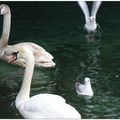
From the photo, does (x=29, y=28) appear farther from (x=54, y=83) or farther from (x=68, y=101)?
(x=68, y=101)

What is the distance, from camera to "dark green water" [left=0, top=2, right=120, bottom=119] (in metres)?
5.96

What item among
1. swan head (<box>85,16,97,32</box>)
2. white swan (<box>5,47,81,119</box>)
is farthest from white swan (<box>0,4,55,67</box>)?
white swan (<box>5,47,81,119</box>)

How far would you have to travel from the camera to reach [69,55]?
7781 millimetres

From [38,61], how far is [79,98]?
133 centimetres

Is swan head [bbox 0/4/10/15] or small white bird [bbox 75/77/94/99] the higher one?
swan head [bbox 0/4/10/15]

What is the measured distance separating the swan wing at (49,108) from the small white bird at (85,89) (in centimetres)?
109

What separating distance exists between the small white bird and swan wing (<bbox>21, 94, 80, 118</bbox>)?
1.09 metres

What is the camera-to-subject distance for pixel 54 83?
6.58 m

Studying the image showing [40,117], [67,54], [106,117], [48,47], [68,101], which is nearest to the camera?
[40,117]

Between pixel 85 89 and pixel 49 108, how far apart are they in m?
1.26

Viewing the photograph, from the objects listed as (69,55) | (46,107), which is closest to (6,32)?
(69,55)

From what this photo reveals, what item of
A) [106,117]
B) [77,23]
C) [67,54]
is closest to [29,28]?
[77,23]

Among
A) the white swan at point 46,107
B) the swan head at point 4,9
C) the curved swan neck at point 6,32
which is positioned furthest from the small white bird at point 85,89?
the swan head at point 4,9

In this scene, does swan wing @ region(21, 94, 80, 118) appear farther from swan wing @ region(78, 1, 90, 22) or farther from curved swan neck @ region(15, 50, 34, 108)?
swan wing @ region(78, 1, 90, 22)
